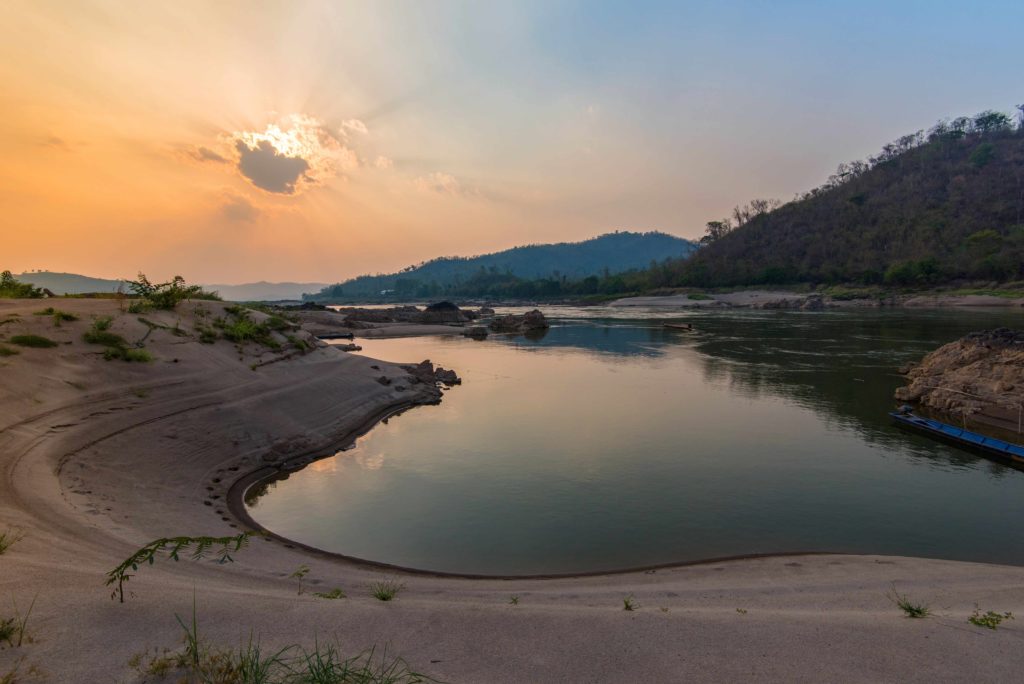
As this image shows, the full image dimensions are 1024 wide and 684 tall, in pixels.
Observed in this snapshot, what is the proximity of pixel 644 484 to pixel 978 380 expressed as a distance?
2072 cm

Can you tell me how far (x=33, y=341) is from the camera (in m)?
15.1

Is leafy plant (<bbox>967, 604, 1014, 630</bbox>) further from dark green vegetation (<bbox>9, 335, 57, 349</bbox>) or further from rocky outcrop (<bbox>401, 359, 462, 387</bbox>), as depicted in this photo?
rocky outcrop (<bbox>401, 359, 462, 387</bbox>)

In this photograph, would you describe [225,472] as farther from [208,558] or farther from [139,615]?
[139,615]

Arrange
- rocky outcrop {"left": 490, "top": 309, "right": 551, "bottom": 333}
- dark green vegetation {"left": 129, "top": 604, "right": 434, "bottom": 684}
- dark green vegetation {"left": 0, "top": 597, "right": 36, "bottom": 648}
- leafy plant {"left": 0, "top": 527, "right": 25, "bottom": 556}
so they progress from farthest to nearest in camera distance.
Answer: rocky outcrop {"left": 490, "top": 309, "right": 551, "bottom": 333} → leafy plant {"left": 0, "top": 527, "right": 25, "bottom": 556} → dark green vegetation {"left": 0, "top": 597, "right": 36, "bottom": 648} → dark green vegetation {"left": 129, "top": 604, "right": 434, "bottom": 684}

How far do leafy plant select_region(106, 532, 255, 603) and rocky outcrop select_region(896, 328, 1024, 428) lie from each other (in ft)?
93.1

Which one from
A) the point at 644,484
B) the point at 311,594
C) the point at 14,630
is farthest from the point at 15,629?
the point at 644,484

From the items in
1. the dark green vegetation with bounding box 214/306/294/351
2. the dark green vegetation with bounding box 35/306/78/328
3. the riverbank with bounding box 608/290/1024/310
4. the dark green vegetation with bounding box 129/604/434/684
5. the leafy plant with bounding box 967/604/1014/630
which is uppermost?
the dark green vegetation with bounding box 35/306/78/328

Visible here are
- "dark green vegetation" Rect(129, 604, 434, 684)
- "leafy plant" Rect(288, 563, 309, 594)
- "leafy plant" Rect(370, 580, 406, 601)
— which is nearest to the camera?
"dark green vegetation" Rect(129, 604, 434, 684)

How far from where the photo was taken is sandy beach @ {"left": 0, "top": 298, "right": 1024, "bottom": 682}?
488 centimetres

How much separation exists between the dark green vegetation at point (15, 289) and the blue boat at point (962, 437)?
135 ft

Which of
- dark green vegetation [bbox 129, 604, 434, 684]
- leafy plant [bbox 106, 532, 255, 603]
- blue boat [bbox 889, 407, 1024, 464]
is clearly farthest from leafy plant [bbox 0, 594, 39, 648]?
blue boat [bbox 889, 407, 1024, 464]

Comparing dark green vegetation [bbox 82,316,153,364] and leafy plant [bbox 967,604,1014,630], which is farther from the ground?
dark green vegetation [bbox 82,316,153,364]

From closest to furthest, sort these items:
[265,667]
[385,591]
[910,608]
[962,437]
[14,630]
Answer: [265,667], [14,630], [910,608], [385,591], [962,437]

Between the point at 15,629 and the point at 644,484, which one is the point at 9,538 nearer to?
the point at 15,629
